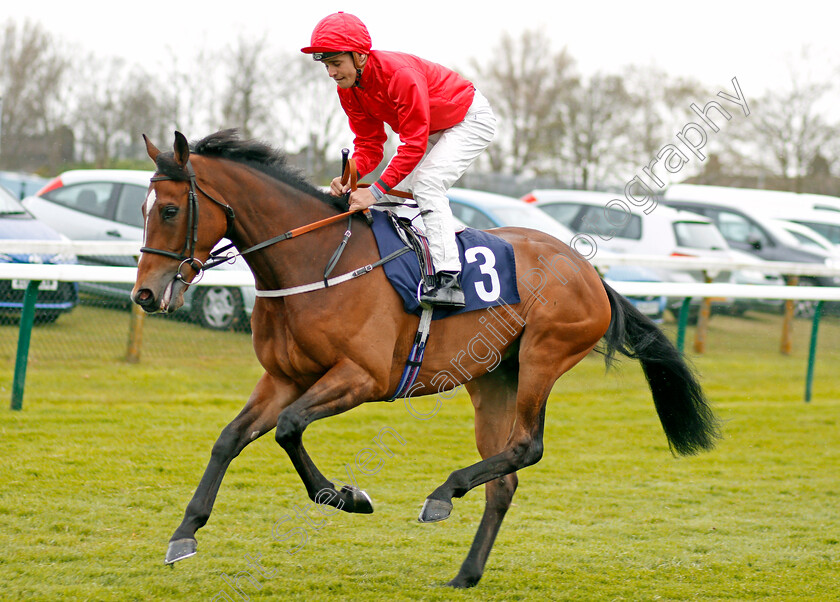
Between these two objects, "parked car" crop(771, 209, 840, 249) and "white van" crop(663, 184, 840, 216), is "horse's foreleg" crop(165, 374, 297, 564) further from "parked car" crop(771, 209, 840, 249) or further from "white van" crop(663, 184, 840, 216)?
"parked car" crop(771, 209, 840, 249)

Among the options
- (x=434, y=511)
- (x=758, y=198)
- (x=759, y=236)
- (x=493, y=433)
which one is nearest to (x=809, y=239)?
(x=759, y=236)

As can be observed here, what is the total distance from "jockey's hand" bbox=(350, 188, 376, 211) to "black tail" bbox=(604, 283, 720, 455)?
1492 mm

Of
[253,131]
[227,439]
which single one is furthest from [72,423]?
[253,131]

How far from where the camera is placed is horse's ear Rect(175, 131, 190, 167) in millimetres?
3134

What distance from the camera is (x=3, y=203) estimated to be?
27.1 feet

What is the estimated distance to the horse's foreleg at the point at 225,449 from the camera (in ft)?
10.5

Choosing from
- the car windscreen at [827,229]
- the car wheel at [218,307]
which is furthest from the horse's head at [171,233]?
the car windscreen at [827,229]

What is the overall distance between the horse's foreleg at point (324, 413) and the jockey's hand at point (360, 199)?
0.67 metres

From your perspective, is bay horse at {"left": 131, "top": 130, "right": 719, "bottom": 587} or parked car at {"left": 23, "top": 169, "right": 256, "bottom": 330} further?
parked car at {"left": 23, "top": 169, "right": 256, "bottom": 330}

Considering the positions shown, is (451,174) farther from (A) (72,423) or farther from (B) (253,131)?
(B) (253,131)

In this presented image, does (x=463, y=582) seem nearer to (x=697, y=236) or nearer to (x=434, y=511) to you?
(x=434, y=511)

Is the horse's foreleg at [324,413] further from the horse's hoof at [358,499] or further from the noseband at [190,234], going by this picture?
the noseband at [190,234]

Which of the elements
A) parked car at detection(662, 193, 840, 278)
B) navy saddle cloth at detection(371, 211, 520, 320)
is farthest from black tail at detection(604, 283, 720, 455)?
parked car at detection(662, 193, 840, 278)

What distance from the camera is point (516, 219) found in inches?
400
